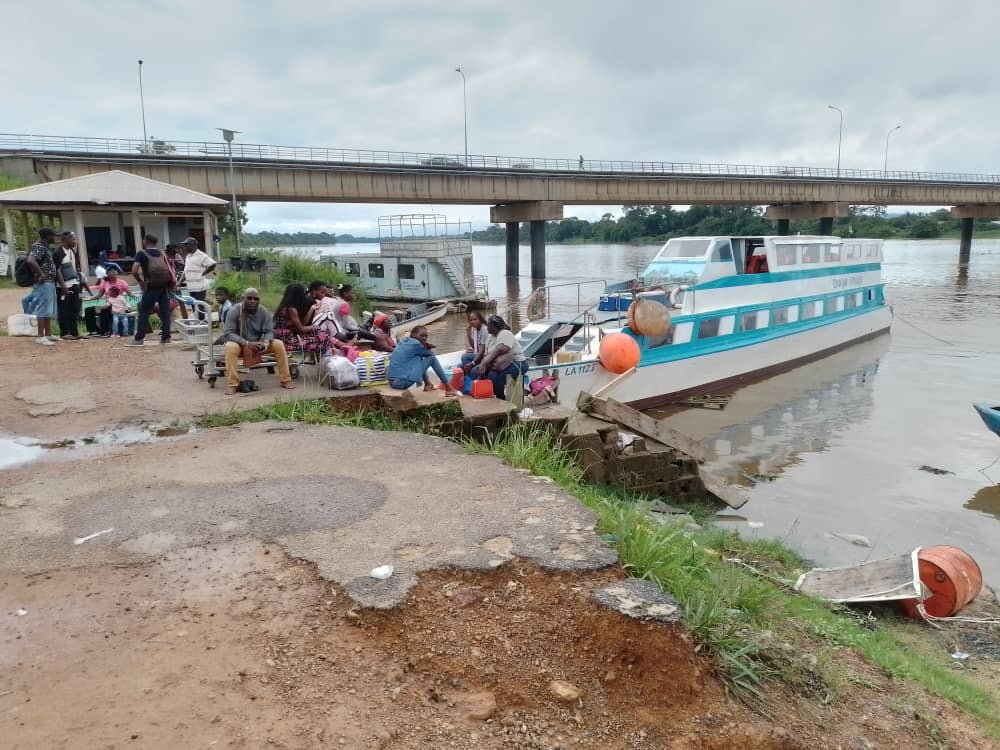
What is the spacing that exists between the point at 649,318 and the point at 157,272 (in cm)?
949

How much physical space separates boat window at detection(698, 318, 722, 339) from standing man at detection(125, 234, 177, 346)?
11.5 meters

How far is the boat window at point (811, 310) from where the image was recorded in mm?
21219

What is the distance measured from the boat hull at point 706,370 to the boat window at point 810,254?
2.08 metres

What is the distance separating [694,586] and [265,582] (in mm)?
2571

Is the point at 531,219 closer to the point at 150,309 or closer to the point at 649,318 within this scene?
the point at 649,318

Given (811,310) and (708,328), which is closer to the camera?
(708,328)

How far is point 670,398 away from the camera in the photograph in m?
16.7

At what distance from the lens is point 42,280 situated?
37.9 ft

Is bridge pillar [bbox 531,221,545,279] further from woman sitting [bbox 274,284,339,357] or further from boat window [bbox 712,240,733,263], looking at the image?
woman sitting [bbox 274,284,339,357]

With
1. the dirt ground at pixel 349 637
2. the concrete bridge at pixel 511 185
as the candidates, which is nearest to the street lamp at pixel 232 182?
the concrete bridge at pixel 511 185

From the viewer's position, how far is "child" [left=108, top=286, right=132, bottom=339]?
13.2m

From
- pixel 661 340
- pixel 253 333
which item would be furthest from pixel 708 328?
pixel 253 333

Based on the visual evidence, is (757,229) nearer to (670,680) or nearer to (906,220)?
(906,220)

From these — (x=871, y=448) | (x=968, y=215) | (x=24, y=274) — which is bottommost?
(x=871, y=448)
